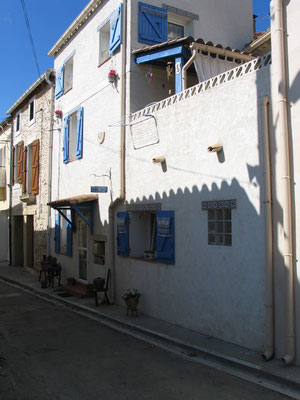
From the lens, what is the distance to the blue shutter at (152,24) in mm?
10289

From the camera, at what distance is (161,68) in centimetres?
1034

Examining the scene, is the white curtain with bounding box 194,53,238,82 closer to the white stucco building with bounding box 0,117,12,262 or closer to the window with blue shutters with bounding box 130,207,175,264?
the window with blue shutters with bounding box 130,207,175,264

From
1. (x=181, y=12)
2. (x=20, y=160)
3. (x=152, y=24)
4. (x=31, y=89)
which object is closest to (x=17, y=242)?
(x=20, y=160)

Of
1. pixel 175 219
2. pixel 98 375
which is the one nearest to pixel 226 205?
pixel 175 219

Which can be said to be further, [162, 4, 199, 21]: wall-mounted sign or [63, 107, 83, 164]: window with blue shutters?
[63, 107, 83, 164]: window with blue shutters

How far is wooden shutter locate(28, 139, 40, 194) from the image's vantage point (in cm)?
1667

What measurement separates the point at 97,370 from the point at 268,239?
10.5ft

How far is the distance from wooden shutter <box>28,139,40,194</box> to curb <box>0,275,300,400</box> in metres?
8.60

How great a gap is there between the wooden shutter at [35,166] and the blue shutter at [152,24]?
8068 mm

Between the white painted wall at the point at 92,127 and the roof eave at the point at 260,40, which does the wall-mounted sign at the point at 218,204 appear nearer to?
the white painted wall at the point at 92,127

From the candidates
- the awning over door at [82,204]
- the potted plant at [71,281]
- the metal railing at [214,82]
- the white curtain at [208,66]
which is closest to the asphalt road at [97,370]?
the awning over door at [82,204]

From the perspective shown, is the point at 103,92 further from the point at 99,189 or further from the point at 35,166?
the point at 35,166

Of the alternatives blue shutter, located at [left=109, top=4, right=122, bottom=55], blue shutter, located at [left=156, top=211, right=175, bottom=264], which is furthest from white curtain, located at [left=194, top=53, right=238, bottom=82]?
blue shutter, located at [left=156, top=211, right=175, bottom=264]

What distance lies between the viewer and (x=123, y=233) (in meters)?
9.70
